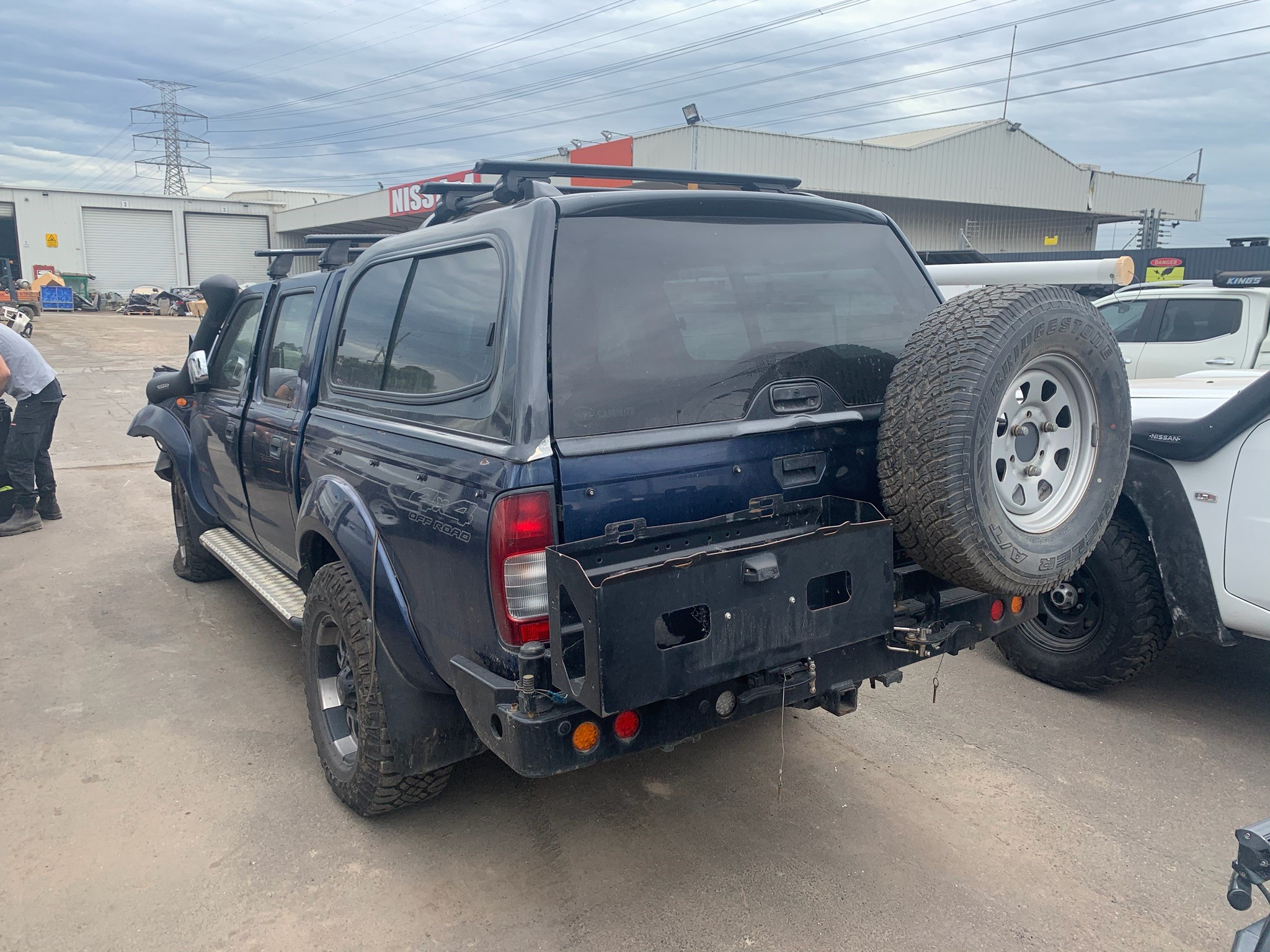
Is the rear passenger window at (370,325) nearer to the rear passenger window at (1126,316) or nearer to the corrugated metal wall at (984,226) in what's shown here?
the rear passenger window at (1126,316)

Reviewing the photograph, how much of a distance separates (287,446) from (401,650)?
1.45 metres

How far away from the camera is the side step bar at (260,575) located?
3.93m

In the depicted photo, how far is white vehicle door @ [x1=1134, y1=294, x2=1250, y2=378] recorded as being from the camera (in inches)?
340

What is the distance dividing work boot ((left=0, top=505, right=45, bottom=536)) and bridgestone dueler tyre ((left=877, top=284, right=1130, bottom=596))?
7131 millimetres

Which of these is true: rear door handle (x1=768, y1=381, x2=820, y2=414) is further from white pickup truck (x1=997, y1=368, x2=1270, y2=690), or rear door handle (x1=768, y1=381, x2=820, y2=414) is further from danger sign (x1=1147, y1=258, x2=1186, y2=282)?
danger sign (x1=1147, y1=258, x2=1186, y2=282)

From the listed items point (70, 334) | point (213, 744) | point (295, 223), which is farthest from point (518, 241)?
point (295, 223)

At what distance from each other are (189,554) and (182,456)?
2.37 feet

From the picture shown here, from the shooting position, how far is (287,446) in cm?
389

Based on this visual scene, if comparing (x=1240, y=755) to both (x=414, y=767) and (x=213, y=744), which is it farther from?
(x=213, y=744)

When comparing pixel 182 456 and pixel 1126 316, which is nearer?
pixel 182 456

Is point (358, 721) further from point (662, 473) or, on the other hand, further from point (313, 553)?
point (662, 473)

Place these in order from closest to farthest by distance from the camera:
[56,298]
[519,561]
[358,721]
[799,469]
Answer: [519,561] < [799,469] < [358,721] < [56,298]

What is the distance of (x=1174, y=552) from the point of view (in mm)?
3770

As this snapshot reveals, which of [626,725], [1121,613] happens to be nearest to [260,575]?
[626,725]
